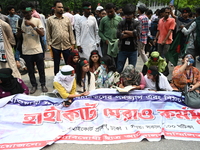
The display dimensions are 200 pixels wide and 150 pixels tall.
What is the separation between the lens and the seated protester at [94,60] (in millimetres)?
4199

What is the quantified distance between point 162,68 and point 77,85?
1.92 meters

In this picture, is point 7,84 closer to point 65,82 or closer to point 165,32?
point 65,82

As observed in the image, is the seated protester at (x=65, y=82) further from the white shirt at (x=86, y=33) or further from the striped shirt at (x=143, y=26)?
the striped shirt at (x=143, y=26)

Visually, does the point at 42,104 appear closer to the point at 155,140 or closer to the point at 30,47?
the point at 30,47

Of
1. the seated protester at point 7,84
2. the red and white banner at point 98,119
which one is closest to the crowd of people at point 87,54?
the seated protester at point 7,84

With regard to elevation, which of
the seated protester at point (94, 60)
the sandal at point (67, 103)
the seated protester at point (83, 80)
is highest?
the seated protester at point (94, 60)

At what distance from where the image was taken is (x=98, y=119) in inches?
116

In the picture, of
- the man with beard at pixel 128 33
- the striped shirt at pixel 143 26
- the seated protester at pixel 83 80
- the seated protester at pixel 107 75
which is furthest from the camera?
the striped shirt at pixel 143 26

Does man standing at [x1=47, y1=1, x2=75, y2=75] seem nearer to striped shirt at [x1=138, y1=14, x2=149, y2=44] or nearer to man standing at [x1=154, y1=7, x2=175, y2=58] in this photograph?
striped shirt at [x1=138, y1=14, x2=149, y2=44]

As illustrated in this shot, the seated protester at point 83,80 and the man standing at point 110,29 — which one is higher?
the man standing at point 110,29

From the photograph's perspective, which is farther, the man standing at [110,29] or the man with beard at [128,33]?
the man standing at [110,29]

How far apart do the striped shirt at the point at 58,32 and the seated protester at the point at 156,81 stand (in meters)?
2.04

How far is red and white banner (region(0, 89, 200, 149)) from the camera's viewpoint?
2.59 meters

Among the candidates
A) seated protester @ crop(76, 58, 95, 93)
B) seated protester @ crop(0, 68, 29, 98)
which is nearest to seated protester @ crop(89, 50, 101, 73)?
seated protester @ crop(76, 58, 95, 93)
